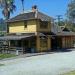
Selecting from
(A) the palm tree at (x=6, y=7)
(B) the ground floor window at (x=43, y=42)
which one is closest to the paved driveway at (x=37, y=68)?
(B) the ground floor window at (x=43, y=42)

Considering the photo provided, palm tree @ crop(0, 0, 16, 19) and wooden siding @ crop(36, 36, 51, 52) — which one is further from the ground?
palm tree @ crop(0, 0, 16, 19)

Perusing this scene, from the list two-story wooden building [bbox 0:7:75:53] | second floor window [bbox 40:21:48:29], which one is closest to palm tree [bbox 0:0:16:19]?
two-story wooden building [bbox 0:7:75:53]

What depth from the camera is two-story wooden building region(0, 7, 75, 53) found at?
4954 centimetres

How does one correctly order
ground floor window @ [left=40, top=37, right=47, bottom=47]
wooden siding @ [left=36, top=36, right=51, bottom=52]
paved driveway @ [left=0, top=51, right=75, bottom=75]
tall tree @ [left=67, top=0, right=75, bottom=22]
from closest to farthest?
paved driveway @ [left=0, top=51, right=75, bottom=75] → wooden siding @ [left=36, top=36, right=51, bottom=52] → ground floor window @ [left=40, top=37, right=47, bottom=47] → tall tree @ [left=67, top=0, right=75, bottom=22]

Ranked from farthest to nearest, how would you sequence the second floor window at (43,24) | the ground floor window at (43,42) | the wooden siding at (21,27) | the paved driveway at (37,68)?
the second floor window at (43,24), the ground floor window at (43,42), the wooden siding at (21,27), the paved driveway at (37,68)

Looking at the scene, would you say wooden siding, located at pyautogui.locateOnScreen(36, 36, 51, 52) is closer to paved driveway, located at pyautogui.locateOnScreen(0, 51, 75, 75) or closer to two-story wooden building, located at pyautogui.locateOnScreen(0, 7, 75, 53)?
two-story wooden building, located at pyautogui.locateOnScreen(0, 7, 75, 53)

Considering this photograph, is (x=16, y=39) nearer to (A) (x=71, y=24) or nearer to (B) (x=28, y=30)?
(B) (x=28, y=30)

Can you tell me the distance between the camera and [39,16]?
170 feet

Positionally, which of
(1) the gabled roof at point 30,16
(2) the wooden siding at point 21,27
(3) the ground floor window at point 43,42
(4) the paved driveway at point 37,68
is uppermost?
(1) the gabled roof at point 30,16

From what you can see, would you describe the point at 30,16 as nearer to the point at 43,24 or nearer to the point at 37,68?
the point at 43,24

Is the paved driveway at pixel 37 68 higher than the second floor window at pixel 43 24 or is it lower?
lower

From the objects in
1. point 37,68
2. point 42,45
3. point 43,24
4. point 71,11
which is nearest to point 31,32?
point 43,24

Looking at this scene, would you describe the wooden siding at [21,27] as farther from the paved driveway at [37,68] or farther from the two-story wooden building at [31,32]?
the paved driveway at [37,68]

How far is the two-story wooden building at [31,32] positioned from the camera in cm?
4954
